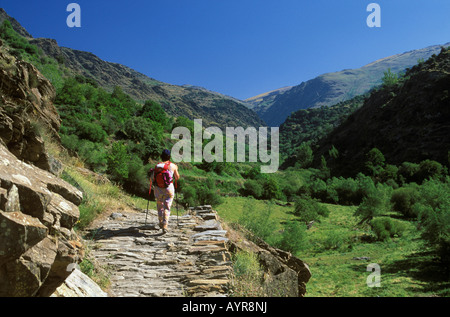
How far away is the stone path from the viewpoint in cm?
413

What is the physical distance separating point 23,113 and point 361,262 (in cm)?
2268

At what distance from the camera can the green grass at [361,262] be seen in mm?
15305

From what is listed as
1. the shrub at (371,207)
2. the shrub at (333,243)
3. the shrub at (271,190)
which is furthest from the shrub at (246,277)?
the shrub at (271,190)

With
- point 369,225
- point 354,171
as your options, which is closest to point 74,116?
point 369,225

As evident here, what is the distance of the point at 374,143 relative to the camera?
7606cm

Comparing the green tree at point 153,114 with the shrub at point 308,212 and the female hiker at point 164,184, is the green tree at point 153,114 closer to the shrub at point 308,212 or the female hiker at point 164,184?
the shrub at point 308,212

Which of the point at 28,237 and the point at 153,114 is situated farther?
the point at 153,114

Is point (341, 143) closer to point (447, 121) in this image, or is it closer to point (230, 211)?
point (447, 121)

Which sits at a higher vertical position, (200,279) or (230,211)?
(200,279)

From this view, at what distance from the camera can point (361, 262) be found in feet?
68.4

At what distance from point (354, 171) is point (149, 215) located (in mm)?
69699

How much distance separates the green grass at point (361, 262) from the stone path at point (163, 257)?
351cm

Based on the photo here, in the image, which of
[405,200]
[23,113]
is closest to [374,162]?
[405,200]

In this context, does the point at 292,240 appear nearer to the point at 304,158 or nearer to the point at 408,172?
the point at 408,172
